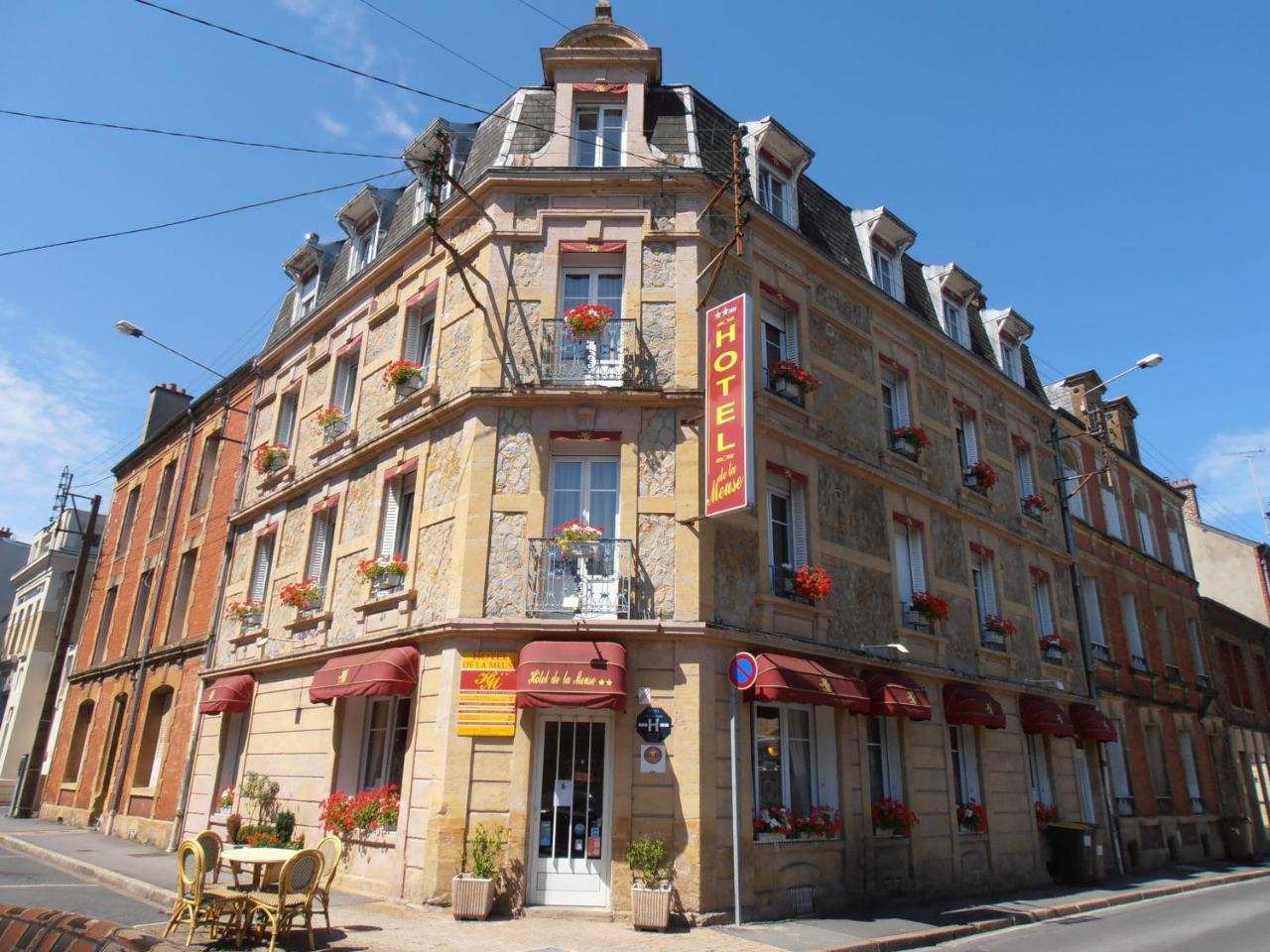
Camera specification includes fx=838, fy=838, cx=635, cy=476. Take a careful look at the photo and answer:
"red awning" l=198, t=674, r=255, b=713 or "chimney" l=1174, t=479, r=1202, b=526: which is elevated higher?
"chimney" l=1174, t=479, r=1202, b=526

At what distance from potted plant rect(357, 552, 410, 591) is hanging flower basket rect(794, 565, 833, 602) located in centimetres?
579

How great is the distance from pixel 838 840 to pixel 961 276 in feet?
42.0

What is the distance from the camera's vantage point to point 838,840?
11805 millimetres

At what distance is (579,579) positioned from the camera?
11.1 metres

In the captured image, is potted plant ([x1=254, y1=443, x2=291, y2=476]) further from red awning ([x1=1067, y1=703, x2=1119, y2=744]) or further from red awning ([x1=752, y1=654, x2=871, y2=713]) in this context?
red awning ([x1=1067, y1=703, x2=1119, y2=744])

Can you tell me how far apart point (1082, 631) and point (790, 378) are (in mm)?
11641

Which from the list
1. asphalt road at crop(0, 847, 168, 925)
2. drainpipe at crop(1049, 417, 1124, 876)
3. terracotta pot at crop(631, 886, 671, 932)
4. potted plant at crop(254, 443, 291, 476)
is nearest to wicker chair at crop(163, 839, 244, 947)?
asphalt road at crop(0, 847, 168, 925)

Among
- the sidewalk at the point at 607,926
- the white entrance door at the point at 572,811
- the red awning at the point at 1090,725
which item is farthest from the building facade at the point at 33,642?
the red awning at the point at 1090,725

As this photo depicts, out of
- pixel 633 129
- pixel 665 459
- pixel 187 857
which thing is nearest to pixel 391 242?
pixel 633 129

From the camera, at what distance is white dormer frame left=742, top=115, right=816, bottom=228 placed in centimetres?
1466

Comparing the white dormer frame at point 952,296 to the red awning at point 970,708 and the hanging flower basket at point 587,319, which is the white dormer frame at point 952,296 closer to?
the red awning at point 970,708

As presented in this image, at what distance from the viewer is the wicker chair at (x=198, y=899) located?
7711 mm

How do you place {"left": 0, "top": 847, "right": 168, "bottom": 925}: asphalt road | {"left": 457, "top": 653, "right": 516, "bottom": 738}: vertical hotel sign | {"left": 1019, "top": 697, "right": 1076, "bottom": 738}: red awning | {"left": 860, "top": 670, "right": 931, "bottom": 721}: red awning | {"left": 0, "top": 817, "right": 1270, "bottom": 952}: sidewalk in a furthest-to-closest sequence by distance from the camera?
{"left": 1019, "top": 697, "right": 1076, "bottom": 738}: red awning, {"left": 860, "top": 670, "right": 931, "bottom": 721}: red awning, {"left": 457, "top": 653, "right": 516, "bottom": 738}: vertical hotel sign, {"left": 0, "top": 847, "right": 168, "bottom": 925}: asphalt road, {"left": 0, "top": 817, "right": 1270, "bottom": 952}: sidewalk

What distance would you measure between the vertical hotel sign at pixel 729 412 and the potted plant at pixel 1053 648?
11.1 m
